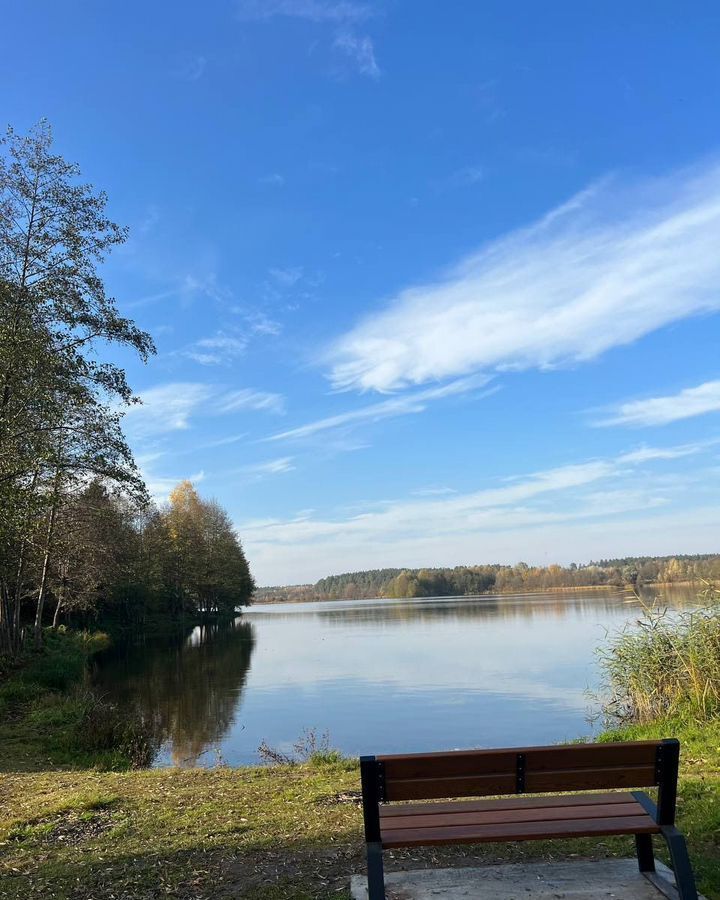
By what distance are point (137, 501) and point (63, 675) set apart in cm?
615

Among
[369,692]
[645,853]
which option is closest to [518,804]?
[645,853]

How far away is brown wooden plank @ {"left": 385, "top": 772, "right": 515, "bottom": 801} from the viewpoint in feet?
11.4

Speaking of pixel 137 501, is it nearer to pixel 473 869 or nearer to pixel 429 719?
pixel 429 719

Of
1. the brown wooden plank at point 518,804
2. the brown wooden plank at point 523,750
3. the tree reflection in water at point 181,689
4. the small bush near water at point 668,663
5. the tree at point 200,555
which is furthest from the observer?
the tree at point 200,555

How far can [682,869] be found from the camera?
3.29 m

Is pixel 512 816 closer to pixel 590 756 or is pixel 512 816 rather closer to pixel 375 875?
pixel 590 756

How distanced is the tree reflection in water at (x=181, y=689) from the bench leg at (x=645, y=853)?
791 centimetres

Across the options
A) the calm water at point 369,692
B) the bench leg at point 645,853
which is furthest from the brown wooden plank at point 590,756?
the calm water at point 369,692

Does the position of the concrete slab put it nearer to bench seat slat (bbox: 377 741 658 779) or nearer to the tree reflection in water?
bench seat slat (bbox: 377 741 658 779)

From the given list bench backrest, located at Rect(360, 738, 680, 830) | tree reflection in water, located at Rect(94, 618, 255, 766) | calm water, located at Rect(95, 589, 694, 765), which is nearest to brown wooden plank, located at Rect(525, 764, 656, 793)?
bench backrest, located at Rect(360, 738, 680, 830)

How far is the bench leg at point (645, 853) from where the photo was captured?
382 centimetres

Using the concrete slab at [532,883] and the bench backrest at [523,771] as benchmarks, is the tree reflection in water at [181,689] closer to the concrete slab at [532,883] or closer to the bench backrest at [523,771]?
the concrete slab at [532,883]

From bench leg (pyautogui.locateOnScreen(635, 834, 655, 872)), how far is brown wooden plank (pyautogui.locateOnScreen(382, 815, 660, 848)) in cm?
43

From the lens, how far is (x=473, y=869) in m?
4.00
